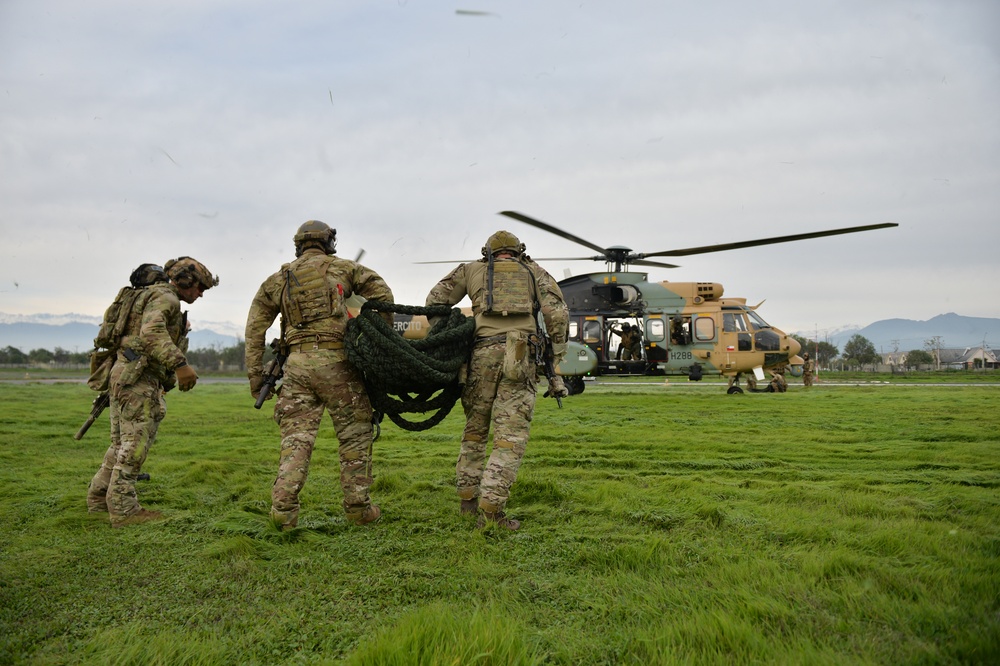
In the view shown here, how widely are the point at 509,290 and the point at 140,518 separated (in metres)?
3.26

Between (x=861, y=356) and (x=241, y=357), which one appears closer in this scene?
(x=861, y=356)

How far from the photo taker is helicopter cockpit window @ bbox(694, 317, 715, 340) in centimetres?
1740

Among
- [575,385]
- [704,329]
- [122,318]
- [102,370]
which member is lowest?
[575,385]

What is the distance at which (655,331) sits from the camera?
17.5 m

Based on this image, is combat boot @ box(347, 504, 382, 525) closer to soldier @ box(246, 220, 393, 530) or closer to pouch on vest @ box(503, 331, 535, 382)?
soldier @ box(246, 220, 393, 530)

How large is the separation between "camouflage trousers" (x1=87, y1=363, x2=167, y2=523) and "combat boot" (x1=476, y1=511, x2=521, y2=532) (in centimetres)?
263

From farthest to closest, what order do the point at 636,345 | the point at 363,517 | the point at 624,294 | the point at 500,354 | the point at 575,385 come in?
the point at 575,385 → the point at 636,345 → the point at 624,294 → the point at 500,354 → the point at 363,517

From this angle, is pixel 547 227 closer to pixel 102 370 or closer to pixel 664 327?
pixel 664 327

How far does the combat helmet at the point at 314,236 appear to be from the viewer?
514 cm

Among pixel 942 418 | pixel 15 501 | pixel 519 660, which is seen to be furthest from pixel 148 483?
pixel 942 418

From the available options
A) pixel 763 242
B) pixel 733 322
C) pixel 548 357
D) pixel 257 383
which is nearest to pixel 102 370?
pixel 257 383

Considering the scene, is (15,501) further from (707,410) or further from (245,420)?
(707,410)

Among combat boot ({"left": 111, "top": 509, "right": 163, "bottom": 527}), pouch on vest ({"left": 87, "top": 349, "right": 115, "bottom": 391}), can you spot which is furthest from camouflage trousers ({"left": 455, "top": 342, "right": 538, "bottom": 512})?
pouch on vest ({"left": 87, "top": 349, "right": 115, "bottom": 391})

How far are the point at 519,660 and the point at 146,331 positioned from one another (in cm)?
414
